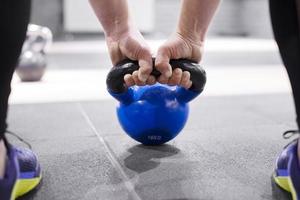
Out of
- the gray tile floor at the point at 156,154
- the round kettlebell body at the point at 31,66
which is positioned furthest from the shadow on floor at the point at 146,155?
the round kettlebell body at the point at 31,66

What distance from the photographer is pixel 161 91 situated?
1.04m

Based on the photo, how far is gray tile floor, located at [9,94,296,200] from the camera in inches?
31.2

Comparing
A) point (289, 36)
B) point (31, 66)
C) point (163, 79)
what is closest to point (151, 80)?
point (163, 79)

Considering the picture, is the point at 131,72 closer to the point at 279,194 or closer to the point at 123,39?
the point at 123,39

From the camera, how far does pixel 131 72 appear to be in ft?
3.08

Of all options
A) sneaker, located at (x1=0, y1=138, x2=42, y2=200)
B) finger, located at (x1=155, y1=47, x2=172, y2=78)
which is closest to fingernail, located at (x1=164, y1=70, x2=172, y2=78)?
finger, located at (x1=155, y1=47, x2=172, y2=78)

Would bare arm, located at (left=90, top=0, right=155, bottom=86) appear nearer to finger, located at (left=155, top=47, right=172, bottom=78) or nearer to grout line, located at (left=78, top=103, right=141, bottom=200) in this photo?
finger, located at (left=155, top=47, right=172, bottom=78)

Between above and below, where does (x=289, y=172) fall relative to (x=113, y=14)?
below

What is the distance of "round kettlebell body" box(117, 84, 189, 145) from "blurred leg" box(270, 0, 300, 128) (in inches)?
15.3

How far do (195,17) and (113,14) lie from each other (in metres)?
0.22

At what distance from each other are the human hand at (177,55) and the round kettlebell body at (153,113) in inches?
3.2

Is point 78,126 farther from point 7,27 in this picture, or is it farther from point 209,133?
point 7,27

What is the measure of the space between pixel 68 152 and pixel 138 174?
247 millimetres

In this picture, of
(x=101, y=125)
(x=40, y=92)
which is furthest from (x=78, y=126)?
(x=40, y=92)
